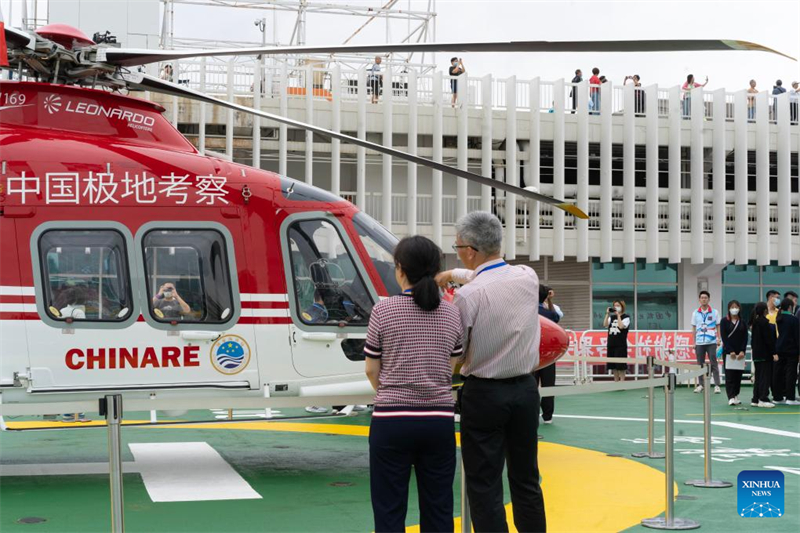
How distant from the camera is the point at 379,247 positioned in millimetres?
9039

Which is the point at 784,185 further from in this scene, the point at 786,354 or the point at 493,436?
the point at 493,436

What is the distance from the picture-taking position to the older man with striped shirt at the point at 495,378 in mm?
5055

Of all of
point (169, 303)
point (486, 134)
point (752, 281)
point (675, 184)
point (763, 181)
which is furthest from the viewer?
point (752, 281)

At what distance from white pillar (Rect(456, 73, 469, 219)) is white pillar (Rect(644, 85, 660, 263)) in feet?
19.0

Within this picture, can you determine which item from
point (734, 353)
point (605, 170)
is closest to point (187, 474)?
point (734, 353)

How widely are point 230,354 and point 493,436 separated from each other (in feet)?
12.8

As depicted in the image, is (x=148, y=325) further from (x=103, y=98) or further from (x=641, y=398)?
(x=641, y=398)

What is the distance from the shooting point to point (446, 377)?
476 cm

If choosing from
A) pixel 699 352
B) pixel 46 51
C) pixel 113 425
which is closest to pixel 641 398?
pixel 699 352

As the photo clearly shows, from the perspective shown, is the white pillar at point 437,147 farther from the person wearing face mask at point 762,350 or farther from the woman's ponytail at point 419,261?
the woman's ponytail at point 419,261

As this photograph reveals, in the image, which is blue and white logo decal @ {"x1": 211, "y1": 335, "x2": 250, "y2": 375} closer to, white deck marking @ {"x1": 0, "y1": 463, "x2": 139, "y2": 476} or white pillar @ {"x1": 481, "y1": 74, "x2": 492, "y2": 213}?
white deck marking @ {"x1": 0, "y1": 463, "x2": 139, "y2": 476}

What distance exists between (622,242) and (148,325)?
2333cm

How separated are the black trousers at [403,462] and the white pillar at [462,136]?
23414 mm

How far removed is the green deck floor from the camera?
7.03 m
